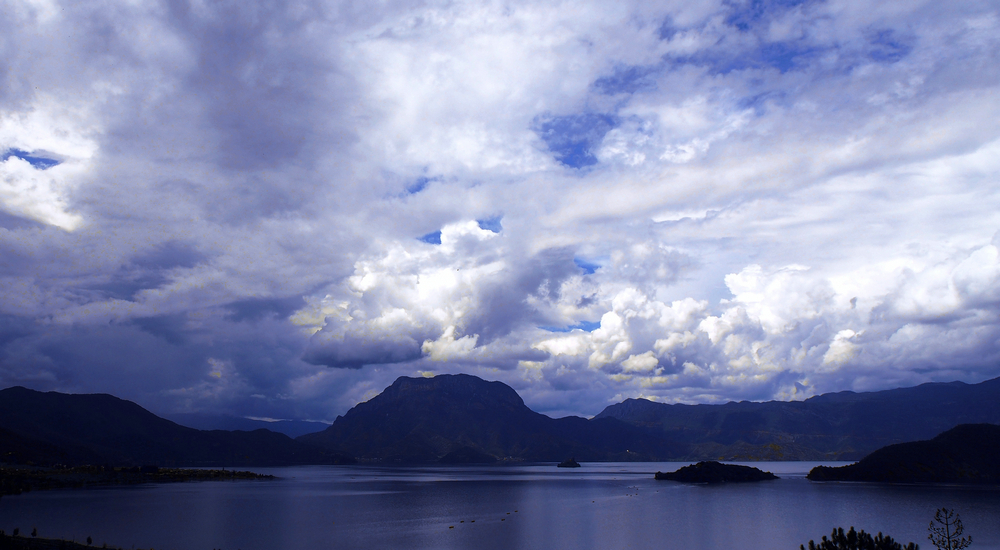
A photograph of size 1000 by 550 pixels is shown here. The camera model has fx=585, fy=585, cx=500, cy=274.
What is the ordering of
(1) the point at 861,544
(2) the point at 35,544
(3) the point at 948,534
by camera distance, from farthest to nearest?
(2) the point at 35,544
(1) the point at 861,544
(3) the point at 948,534

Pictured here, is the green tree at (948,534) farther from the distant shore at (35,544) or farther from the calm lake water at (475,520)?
the distant shore at (35,544)

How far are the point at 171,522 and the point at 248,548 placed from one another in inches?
1481

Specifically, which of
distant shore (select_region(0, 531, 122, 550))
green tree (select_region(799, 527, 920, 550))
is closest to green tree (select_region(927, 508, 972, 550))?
green tree (select_region(799, 527, 920, 550))

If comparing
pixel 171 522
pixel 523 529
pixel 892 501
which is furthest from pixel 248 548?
pixel 892 501

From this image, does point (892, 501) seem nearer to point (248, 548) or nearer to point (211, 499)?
point (248, 548)

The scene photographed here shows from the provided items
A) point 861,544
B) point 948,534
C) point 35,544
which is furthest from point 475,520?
point 948,534

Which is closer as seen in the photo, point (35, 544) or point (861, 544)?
point (861, 544)

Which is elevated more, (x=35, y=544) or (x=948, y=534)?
(x=948, y=534)

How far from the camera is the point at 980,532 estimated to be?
376 feet

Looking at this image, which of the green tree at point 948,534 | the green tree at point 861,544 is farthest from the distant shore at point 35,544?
the green tree at point 948,534

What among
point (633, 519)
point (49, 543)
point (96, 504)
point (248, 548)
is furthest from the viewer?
point (96, 504)

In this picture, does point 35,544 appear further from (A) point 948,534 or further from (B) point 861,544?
(A) point 948,534

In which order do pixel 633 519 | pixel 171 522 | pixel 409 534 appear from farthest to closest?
1. pixel 633 519
2. pixel 171 522
3. pixel 409 534

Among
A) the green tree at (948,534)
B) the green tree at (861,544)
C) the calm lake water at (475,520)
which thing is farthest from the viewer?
the calm lake water at (475,520)
